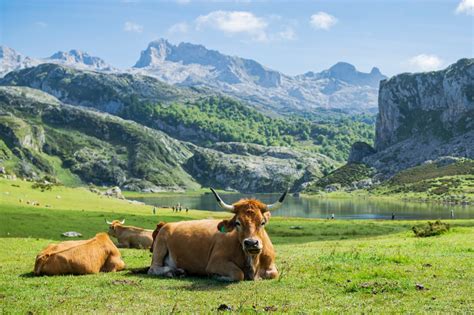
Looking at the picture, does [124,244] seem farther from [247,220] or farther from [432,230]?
[432,230]

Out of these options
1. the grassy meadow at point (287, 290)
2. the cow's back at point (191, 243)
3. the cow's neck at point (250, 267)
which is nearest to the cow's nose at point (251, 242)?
the grassy meadow at point (287, 290)

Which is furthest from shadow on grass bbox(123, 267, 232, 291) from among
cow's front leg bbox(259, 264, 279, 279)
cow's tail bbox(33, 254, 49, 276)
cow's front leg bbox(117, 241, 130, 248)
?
cow's front leg bbox(117, 241, 130, 248)

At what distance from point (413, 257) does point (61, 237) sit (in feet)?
122

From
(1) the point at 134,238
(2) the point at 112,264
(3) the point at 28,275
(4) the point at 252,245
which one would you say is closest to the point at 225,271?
(4) the point at 252,245

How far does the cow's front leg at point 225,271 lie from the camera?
1712 cm

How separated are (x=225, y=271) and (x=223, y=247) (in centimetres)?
94

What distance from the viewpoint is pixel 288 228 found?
74.2m

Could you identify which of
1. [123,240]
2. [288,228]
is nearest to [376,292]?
[123,240]

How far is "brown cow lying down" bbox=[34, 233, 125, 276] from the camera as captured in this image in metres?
19.9

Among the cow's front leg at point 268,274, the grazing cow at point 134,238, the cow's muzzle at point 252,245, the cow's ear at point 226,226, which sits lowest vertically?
the grazing cow at point 134,238

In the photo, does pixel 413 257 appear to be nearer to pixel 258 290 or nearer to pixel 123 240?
pixel 258 290

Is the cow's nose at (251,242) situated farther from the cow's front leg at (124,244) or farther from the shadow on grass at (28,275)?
the cow's front leg at (124,244)

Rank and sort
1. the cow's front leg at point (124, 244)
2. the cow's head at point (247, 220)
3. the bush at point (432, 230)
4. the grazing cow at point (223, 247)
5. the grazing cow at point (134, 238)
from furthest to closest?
the bush at point (432, 230) → the cow's front leg at point (124, 244) → the grazing cow at point (134, 238) → the grazing cow at point (223, 247) → the cow's head at point (247, 220)

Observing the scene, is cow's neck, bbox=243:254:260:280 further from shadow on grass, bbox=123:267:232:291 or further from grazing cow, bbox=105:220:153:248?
grazing cow, bbox=105:220:153:248
